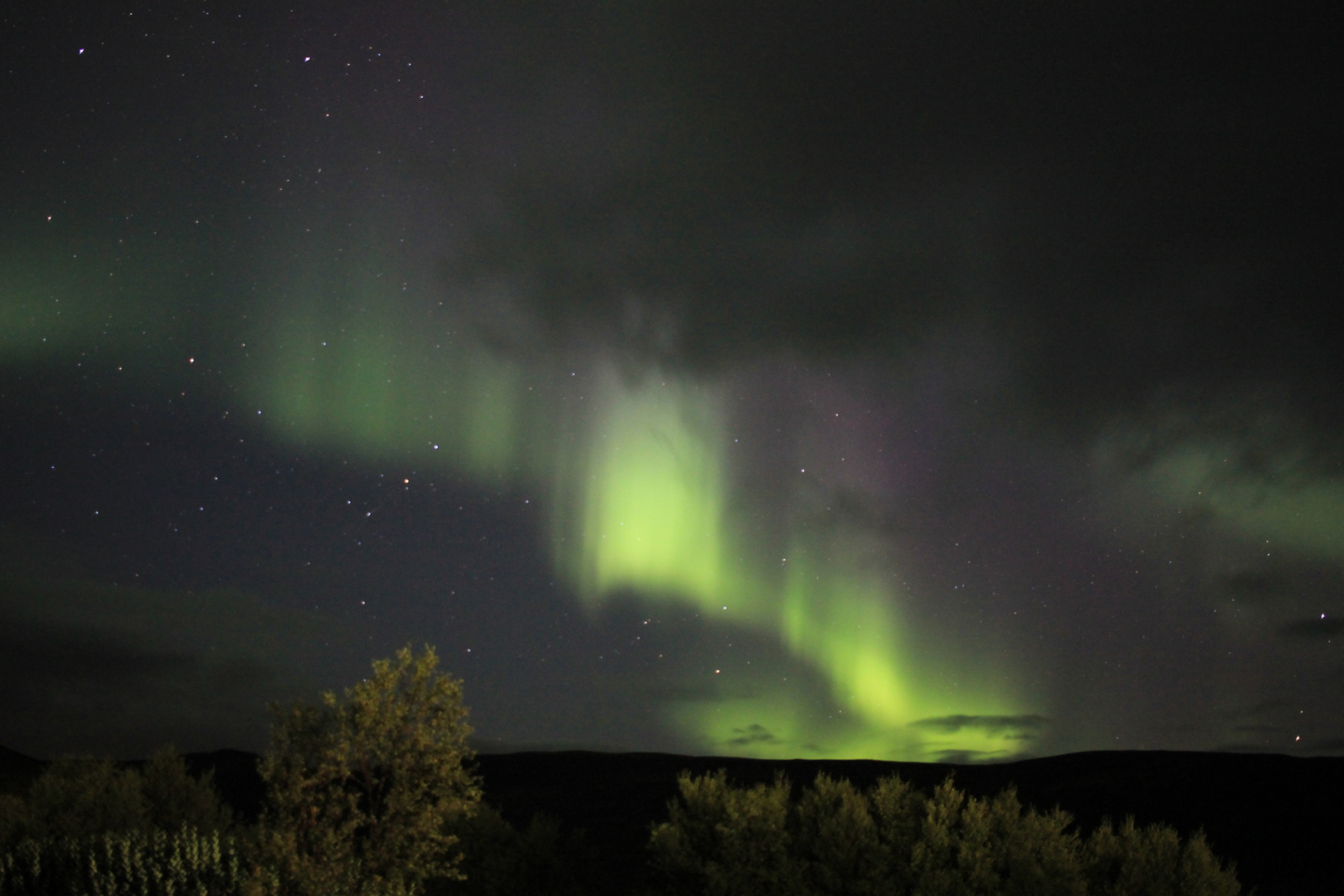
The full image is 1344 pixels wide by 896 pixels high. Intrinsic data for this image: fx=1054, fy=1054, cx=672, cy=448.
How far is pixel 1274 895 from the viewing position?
47312mm

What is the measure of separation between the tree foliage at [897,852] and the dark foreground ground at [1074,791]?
11.2 meters

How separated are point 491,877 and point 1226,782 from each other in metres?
53.0

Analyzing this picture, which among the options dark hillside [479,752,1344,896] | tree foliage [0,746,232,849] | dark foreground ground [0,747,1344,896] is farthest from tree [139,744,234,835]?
dark hillside [479,752,1344,896]

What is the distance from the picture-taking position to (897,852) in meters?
33.6

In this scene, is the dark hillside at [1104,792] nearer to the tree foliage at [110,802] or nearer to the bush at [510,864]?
the bush at [510,864]

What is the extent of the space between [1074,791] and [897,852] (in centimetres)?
4571

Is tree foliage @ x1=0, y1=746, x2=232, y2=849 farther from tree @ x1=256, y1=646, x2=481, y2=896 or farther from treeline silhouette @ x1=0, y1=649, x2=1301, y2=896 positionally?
tree @ x1=256, y1=646, x2=481, y2=896

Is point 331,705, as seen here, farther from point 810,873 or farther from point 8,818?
point 810,873

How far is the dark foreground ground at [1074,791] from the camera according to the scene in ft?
178

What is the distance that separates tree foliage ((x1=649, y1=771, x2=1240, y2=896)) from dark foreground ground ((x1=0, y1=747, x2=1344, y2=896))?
11.2 m

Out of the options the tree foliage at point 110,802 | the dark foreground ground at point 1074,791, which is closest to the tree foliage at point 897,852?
the dark foreground ground at point 1074,791

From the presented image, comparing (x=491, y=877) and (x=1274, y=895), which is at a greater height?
(x=491, y=877)

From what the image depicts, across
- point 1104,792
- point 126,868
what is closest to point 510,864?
point 126,868

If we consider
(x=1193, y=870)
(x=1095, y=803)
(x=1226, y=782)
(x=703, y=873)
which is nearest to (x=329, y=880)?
(x=703, y=873)
